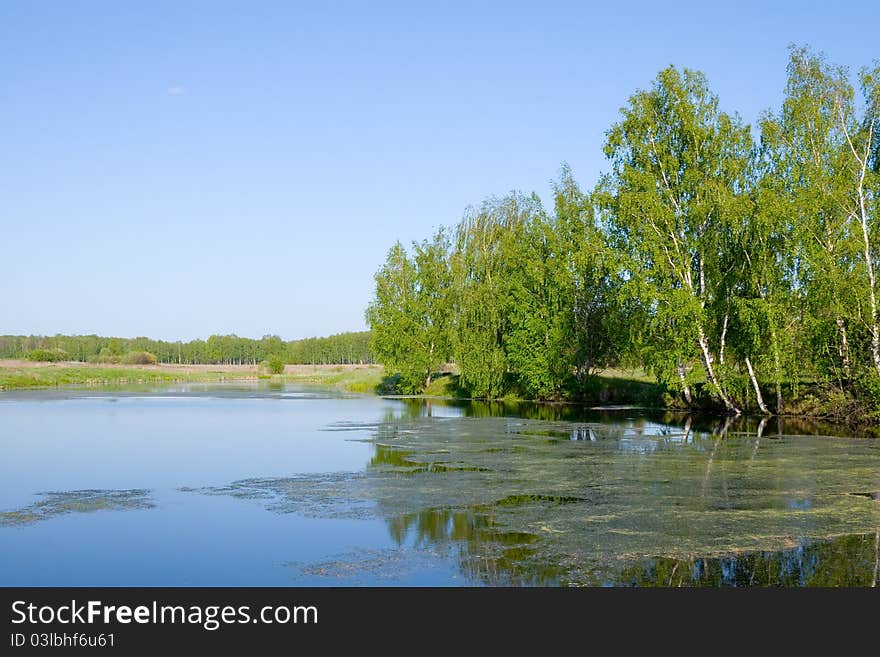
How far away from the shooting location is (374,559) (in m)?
10.5

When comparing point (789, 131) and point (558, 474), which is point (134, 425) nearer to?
point (558, 474)

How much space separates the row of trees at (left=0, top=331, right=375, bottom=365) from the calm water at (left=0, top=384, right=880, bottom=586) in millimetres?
144875

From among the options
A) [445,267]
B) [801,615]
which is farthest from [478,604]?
[445,267]

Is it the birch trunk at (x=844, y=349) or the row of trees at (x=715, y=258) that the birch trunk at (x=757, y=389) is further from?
the birch trunk at (x=844, y=349)

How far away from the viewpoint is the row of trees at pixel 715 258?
30.7 metres

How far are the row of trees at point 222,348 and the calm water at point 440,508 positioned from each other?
144875 millimetres

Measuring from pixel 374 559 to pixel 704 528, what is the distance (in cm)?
502

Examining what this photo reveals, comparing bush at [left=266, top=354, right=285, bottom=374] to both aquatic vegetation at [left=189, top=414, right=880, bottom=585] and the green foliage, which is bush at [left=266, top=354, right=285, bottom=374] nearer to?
the green foliage

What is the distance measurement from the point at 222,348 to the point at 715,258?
540 ft

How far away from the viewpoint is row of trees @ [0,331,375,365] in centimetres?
17162

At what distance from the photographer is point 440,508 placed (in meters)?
14.1

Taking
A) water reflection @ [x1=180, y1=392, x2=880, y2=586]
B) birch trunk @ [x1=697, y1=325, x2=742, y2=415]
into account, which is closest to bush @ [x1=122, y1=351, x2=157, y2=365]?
birch trunk @ [x1=697, y1=325, x2=742, y2=415]

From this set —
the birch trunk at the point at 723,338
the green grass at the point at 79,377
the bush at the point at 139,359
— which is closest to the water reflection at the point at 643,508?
the birch trunk at the point at 723,338

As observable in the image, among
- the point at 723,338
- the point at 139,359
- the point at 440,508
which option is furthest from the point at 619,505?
the point at 139,359
